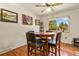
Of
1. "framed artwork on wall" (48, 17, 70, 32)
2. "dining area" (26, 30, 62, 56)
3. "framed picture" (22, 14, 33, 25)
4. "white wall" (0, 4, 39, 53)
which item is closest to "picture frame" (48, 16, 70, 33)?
"framed artwork on wall" (48, 17, 70, 32)

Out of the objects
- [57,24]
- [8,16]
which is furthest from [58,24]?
[8,16]

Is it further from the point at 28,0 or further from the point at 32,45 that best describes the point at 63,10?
the point at 28,0

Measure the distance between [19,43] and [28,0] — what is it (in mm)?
1447

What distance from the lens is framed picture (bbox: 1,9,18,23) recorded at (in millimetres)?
1713

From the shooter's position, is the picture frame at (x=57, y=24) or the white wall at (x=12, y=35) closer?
the picture frame at (x=57, y=24)

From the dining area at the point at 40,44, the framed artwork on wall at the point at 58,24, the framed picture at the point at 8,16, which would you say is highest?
the framed picture at the point at 8,16

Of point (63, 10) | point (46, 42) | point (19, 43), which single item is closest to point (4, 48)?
point (19, 43)

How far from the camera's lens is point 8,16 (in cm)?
185

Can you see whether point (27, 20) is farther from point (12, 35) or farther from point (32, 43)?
point (12, 35)

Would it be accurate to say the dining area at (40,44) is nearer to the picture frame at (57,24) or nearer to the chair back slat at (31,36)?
the chair back slat at (31,36)

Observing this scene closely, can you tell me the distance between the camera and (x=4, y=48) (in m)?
2.00

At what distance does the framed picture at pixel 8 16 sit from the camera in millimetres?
1713

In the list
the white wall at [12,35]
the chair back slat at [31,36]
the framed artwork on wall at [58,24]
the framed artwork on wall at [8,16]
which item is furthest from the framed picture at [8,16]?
the framed artwork on wall at [58,24]

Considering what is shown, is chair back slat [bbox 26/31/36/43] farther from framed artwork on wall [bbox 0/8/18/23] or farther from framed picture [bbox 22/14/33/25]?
framed artwork on wall [bbox 0/8/18/23]
